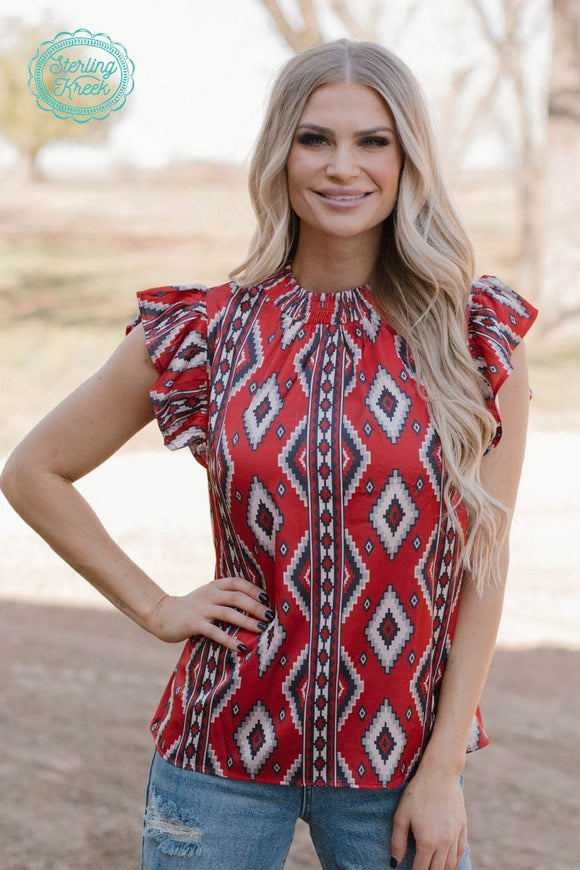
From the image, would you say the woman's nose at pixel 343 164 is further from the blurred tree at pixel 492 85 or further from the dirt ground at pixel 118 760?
the blurred tree at pixel 492 85

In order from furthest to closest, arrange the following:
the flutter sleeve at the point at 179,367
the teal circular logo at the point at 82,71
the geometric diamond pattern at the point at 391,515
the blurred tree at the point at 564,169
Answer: the blurred tree at the point at 564,169 < the teal circular logo at the point at 82,71 < the flutter sleeve at the point at 179,367 < the geometric diamond pattern at the point at 391,515

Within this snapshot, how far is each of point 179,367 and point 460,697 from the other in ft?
2.36

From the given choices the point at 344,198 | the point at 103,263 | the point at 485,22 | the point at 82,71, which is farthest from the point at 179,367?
the point at 103,263

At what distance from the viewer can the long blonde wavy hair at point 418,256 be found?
1.81 metres

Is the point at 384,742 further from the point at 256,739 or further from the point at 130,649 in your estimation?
the point at 130,649

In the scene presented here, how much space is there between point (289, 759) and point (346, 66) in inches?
45.9

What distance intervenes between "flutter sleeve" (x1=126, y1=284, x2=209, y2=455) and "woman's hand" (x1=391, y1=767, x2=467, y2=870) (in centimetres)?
67

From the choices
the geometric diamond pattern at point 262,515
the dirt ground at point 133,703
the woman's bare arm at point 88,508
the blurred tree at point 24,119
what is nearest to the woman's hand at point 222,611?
the woman's bare arm at point 88,508

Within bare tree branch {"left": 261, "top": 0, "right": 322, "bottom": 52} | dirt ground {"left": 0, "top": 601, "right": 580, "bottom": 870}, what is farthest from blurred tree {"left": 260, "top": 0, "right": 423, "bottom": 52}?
dirt ground {"left": 0, "top": 601, "right": 580, "bottom": 870}

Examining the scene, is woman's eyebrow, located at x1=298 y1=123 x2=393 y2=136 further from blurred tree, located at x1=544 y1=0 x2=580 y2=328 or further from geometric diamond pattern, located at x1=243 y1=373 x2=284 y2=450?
blurred tree, located at x1=544 y1=0 x2=580 y2=328

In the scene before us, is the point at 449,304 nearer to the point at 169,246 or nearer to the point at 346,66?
the point at 346,66

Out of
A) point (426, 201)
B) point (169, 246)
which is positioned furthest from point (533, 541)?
point (169, 246)

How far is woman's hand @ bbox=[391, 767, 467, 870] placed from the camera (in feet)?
5.83

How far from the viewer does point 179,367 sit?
189 centimetres
